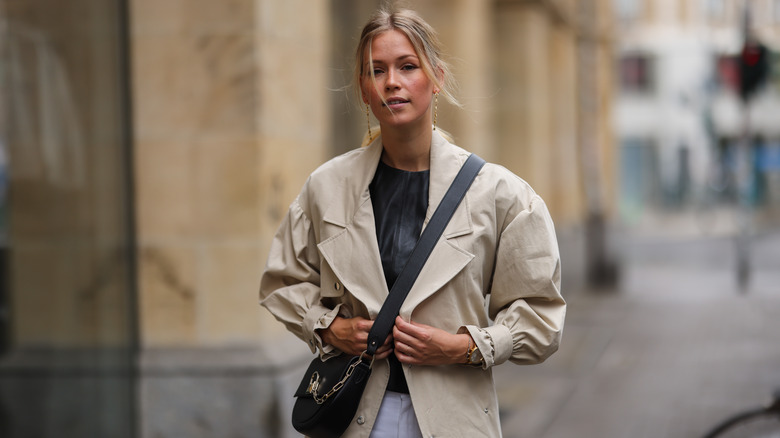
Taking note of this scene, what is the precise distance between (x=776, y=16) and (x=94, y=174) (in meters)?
53.2

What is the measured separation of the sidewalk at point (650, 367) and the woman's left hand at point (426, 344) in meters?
4.13

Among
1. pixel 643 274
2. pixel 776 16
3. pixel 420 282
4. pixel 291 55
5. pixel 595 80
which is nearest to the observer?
pixel 420 282

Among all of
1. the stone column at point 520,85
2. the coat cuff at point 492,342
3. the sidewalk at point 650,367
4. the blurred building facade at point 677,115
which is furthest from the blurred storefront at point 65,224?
the blurred building facade at point 677,115

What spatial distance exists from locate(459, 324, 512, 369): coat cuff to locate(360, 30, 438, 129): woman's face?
0.59 m

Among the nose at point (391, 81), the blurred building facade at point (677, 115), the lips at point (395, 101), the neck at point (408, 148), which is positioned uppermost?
the nose at point (391, 81)

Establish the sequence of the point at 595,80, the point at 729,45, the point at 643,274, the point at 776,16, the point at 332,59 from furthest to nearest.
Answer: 1. the point at 776,16
2. the point at 729,45
3. the point at 643,274
4. the point at 595,80
5. the point at 332,59

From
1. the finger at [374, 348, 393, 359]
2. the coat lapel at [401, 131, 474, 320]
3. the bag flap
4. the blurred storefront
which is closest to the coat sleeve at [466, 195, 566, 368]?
the coat lapel at [401, 131, 474, 320]

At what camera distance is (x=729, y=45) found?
1908 inches

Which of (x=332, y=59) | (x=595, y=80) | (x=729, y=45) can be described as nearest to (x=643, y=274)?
(x=595, y=80)

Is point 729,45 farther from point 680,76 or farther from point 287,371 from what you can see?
point 287,371

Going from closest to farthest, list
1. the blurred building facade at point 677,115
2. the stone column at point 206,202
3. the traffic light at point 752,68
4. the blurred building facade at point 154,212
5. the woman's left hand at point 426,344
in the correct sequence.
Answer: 1. the woman's left hand at point 426,344
2. the blurred building facade at point 154,212
3. the stone column at point 206,202
4. the traffic light at point 752,68
5. the blurred building facade at point 677,115

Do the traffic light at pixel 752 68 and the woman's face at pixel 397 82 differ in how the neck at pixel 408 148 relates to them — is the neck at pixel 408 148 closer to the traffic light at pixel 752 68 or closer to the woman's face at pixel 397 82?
the woman's face at pixel 397 82

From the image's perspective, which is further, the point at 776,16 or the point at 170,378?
the point at 776,16

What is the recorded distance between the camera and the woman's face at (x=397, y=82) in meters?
2.45
